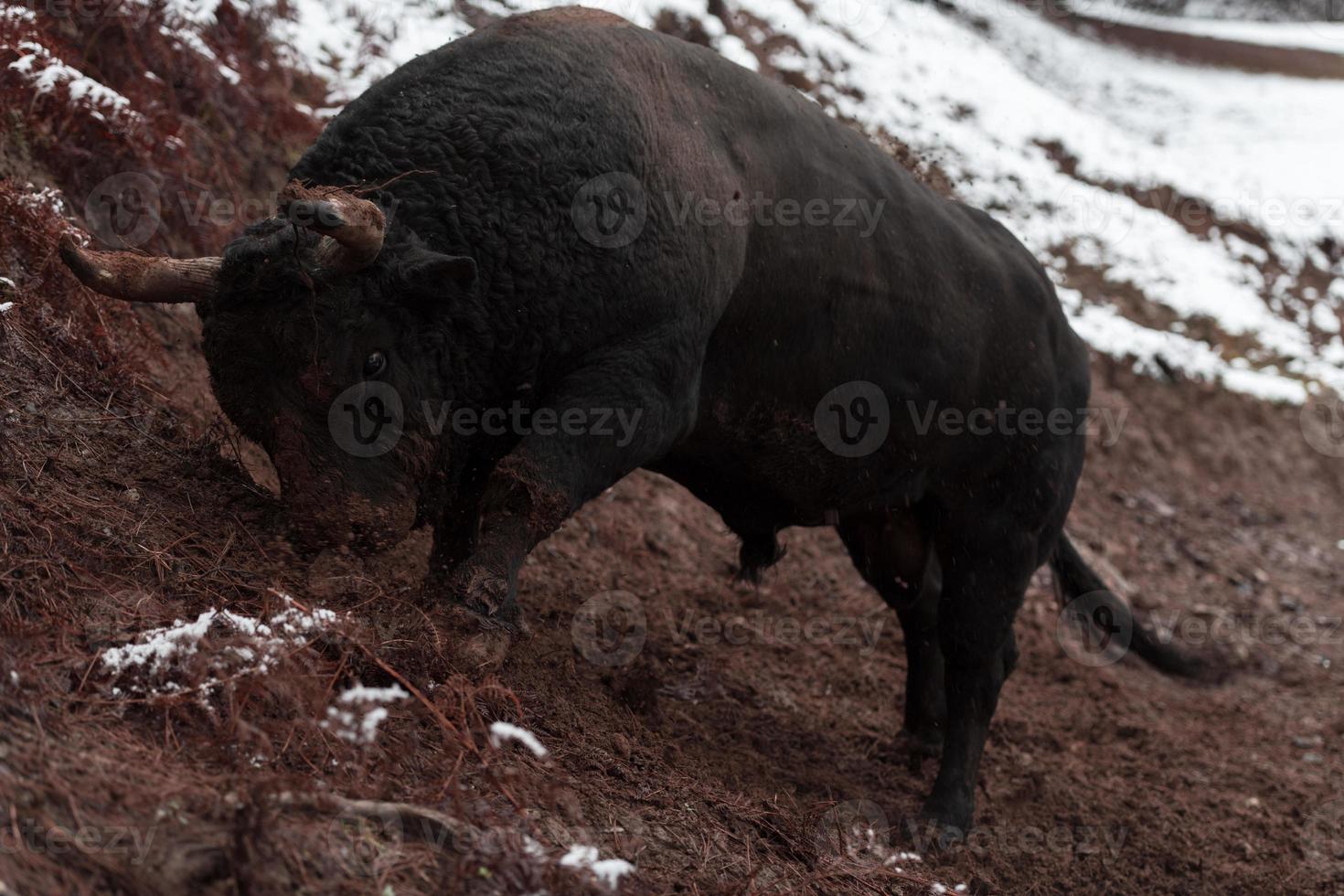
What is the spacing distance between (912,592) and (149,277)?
4187 millimetres

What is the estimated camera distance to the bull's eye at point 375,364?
3795 millimetres

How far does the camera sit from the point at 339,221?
3414mm

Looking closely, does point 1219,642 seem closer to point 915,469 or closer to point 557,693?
point 915,469

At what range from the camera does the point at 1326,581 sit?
10.5m

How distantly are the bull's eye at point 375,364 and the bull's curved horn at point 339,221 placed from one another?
288 mm

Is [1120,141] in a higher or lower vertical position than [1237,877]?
higher

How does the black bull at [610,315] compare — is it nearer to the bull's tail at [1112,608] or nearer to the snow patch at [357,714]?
the snow patch at [357,714]

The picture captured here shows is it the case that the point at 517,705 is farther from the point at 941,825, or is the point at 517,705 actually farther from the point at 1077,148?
the point at 1077,148

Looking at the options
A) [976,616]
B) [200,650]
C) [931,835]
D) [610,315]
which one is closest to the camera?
[200,650]

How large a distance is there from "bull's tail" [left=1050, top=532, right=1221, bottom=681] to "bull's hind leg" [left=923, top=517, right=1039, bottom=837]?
108cm

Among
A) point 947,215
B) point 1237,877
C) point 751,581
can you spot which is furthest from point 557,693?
point 1237,877

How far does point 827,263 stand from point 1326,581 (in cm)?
776

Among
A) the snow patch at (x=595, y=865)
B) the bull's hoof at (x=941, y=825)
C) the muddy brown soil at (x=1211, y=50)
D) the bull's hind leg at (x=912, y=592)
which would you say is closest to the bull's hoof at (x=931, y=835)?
the bull's hoof at (x=941, y=825)

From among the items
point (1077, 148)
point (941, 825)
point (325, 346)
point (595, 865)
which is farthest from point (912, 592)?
point (1077, 148)
